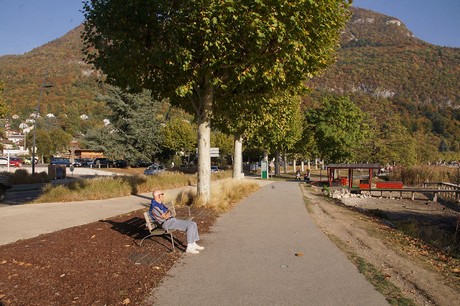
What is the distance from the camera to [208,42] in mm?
10984

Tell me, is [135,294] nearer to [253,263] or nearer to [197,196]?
[253,263]

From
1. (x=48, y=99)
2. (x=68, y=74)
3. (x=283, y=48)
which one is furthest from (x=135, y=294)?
(x=68, y=74)

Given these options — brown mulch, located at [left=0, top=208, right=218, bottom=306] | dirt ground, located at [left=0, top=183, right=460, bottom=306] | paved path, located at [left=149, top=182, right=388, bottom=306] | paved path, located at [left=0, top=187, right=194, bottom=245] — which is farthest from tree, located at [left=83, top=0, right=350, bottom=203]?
brown mulch, located at [left=0, top=208, right=218, bottom=306]

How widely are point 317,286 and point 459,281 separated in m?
2.81

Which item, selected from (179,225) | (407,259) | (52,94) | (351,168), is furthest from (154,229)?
(52,94)

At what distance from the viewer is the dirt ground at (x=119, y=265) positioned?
17.6 feet

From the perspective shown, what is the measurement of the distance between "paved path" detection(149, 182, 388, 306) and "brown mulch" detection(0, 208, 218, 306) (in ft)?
1.21

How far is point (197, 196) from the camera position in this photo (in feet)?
45.7

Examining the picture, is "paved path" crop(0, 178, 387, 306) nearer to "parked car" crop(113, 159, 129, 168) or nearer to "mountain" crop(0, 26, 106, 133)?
"parked car" crop(113, 159, 129, 168)

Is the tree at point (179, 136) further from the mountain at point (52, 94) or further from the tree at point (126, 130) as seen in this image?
the mountain at point (52, 94)

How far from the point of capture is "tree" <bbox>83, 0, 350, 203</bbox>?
411 inches

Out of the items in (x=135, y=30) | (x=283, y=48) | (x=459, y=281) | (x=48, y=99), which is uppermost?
(x=48, y=99)

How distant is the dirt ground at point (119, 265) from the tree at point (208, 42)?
14.0 ft

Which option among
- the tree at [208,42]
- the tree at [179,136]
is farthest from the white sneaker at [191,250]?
the tree at [179,136]
